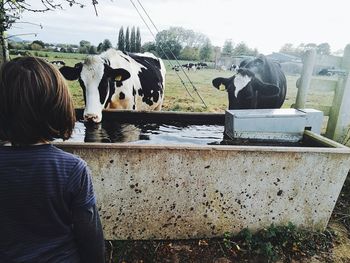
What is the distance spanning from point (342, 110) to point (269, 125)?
1.73m

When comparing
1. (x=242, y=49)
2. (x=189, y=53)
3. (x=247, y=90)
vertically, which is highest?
(x=242, y=49)

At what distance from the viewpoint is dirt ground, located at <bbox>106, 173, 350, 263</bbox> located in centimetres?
267

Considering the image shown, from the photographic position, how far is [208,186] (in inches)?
106

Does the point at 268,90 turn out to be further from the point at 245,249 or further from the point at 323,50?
the point at 323,50

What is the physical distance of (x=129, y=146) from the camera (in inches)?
97.0

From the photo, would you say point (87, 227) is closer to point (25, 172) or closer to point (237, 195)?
point (25, 172)

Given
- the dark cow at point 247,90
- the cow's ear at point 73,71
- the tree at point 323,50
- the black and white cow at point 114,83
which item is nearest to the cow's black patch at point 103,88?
the black and white cow at point 114,83

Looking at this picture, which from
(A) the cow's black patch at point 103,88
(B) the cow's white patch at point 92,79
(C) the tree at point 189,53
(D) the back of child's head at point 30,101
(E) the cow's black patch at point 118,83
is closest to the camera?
(D) the back of child's head at point 30,101

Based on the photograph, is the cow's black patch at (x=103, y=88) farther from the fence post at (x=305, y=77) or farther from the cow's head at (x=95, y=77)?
the fence post at (x=305, y=77)

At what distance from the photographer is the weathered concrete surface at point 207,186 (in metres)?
2.54

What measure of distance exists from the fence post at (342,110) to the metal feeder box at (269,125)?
3.98 ft

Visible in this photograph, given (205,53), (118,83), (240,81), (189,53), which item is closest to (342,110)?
(240,81)

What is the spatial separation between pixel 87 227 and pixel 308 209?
2389 mm

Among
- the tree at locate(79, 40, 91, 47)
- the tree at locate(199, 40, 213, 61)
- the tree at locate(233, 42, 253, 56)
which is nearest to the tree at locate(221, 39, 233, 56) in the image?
the tree at locate(233, 42, 253, 56)
